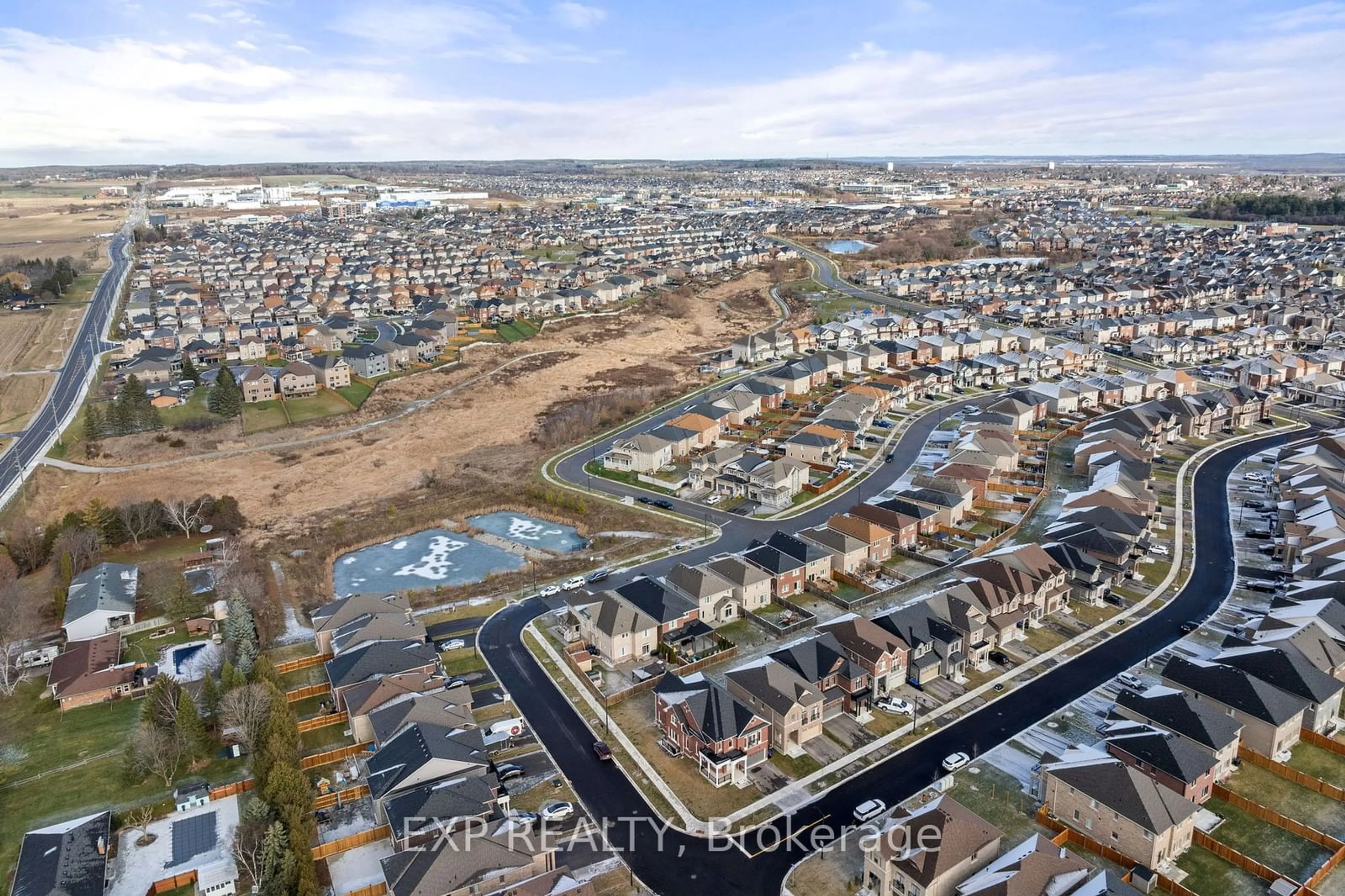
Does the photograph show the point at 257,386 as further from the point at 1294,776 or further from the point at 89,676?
the point at 1294,776

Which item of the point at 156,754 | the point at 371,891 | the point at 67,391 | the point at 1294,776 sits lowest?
the point at 371,891

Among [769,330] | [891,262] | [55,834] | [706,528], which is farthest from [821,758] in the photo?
[891,262]

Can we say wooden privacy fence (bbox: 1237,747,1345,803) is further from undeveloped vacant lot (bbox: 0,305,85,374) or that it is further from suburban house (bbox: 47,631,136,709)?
undeveloped vacant lot (bbox: 0,305,85,374)

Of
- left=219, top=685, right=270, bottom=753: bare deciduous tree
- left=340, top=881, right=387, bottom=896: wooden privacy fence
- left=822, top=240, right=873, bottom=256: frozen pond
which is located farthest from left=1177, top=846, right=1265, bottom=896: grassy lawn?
left=822, top=240, right=873, bottom=256: frozen pond

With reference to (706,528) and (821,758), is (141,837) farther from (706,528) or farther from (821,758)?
(706,528)

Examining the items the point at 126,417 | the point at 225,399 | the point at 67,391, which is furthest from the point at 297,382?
the point at 67,391

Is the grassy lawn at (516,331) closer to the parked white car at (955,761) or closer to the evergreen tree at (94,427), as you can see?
the evergreen tree at (94,427)
